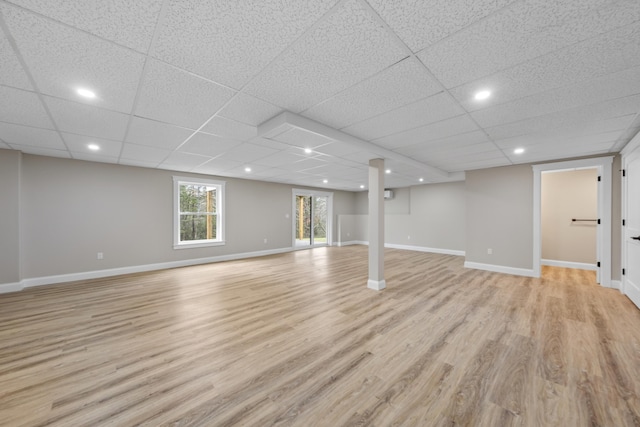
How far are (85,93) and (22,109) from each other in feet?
3.15

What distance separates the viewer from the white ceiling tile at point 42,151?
→ 12.3 feet

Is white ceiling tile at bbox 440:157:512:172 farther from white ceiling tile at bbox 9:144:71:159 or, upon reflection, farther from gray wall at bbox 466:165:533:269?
white ceiling tile at bbox 9:144:71:159

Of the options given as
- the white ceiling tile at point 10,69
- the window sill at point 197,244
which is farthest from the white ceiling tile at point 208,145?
the window sill at point 197,244

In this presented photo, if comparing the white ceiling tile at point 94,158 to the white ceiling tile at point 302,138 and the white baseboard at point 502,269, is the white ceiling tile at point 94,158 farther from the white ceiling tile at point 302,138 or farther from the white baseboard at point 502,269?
the white baseboard at point 502,269

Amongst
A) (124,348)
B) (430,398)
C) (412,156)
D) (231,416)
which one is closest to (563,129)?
(412,156)

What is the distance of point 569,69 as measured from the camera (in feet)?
5.66

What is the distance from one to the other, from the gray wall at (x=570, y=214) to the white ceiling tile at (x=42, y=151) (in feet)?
31.7

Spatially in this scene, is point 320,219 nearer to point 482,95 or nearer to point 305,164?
point 305,164

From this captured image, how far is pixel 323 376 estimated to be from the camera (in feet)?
5.96

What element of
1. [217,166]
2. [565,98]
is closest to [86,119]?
[217,166]

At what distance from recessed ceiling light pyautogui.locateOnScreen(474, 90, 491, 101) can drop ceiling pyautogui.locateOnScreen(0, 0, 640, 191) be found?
7cm

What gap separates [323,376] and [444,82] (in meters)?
2.53

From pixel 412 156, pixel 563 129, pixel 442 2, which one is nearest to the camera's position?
pixel 442 2

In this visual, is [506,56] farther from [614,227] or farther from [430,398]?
[614,227]
